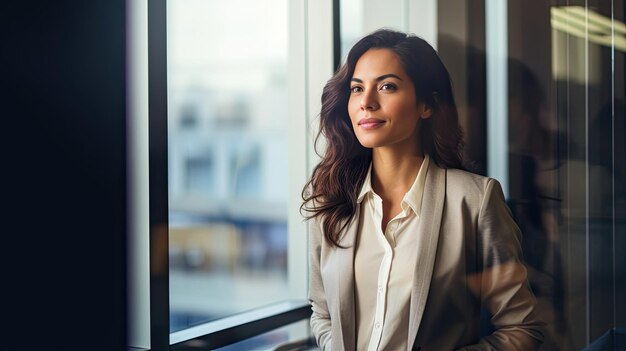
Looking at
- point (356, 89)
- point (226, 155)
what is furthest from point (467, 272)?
point (226, 155)

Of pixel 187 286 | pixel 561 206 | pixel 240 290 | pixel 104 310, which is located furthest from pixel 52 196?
pixel 561 206

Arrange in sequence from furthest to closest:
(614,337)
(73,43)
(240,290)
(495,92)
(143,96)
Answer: (240,290) → (143,96) → (73,43) → (495,92) → (614,337)

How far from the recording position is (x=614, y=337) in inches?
61.7

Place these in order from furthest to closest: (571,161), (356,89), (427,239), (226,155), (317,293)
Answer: (226,155) < (317,293) < (356,89) < (427,239) < (571,161)

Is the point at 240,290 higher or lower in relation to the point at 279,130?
lower

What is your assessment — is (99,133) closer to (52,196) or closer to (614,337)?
(52,196)

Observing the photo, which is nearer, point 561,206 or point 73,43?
point 561,206

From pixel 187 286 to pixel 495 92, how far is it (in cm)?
107

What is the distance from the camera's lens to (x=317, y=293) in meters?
2.02

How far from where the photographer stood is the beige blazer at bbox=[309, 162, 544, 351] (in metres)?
1.65

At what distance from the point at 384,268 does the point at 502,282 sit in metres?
0.30

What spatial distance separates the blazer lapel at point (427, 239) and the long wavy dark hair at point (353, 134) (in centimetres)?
5

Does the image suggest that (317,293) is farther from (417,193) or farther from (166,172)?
(166,172)

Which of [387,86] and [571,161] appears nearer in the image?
[571,161]
